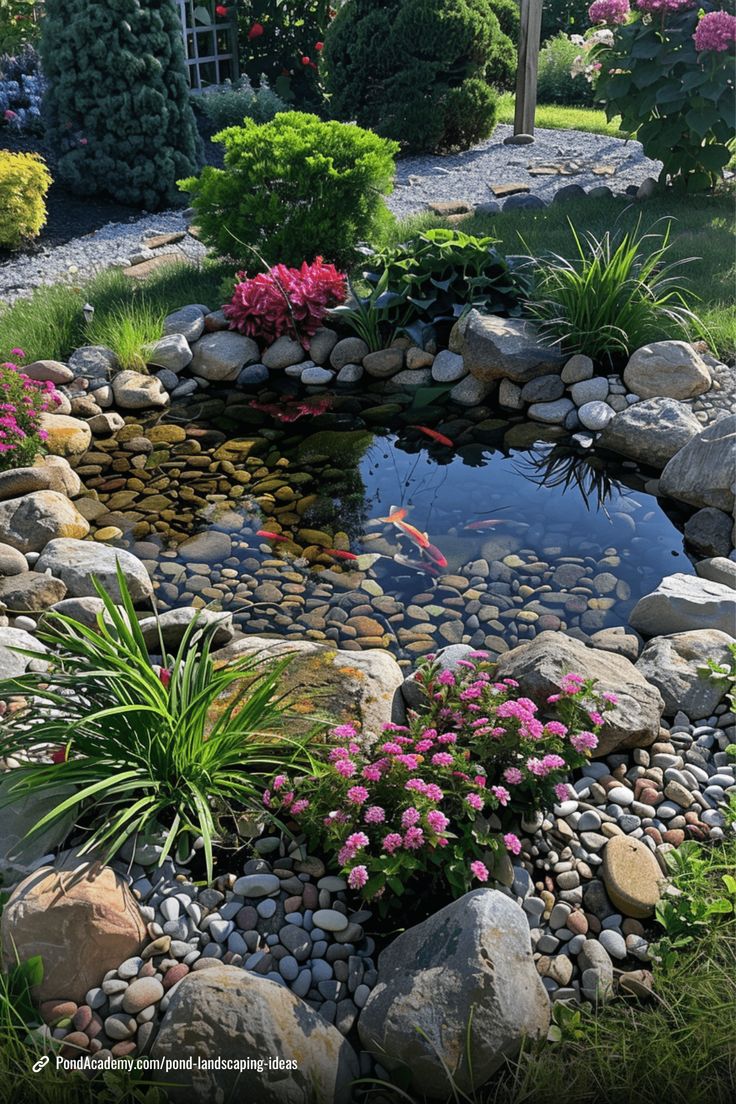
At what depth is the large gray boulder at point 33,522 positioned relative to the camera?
3928 millimetres

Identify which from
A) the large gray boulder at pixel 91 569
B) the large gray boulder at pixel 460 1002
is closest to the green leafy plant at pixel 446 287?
the large gray boulder at pixel 91 569

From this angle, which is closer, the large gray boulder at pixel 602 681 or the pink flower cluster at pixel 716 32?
the large gray boulder at pixel 602 681

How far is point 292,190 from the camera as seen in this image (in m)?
6.03

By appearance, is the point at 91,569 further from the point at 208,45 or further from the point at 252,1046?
the point at 208,45

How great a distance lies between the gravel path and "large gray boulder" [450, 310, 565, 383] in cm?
323

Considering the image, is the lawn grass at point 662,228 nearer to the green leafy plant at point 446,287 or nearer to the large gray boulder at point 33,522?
the green leafy plant at point 446,287

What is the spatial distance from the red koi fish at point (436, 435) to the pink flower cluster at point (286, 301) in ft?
3.17

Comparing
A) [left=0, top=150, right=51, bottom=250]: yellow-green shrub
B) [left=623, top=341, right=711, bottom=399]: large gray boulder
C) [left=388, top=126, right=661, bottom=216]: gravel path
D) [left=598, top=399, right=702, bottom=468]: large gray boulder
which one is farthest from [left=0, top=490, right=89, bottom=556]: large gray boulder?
[left=388, top=126, right=661, bottom=216]: gravel path

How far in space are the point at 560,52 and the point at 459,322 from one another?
11269 mm

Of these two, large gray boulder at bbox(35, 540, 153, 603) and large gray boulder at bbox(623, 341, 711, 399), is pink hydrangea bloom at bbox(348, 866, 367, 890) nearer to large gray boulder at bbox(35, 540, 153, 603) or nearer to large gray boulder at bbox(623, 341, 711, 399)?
large gray boulder at bbox(35, 540, 153, 603)

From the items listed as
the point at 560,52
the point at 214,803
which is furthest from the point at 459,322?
the point at 560,52

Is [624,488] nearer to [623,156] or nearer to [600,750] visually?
[600,750]

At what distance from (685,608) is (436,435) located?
2.07 meters

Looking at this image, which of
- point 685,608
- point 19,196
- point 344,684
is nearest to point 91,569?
point 344,684
